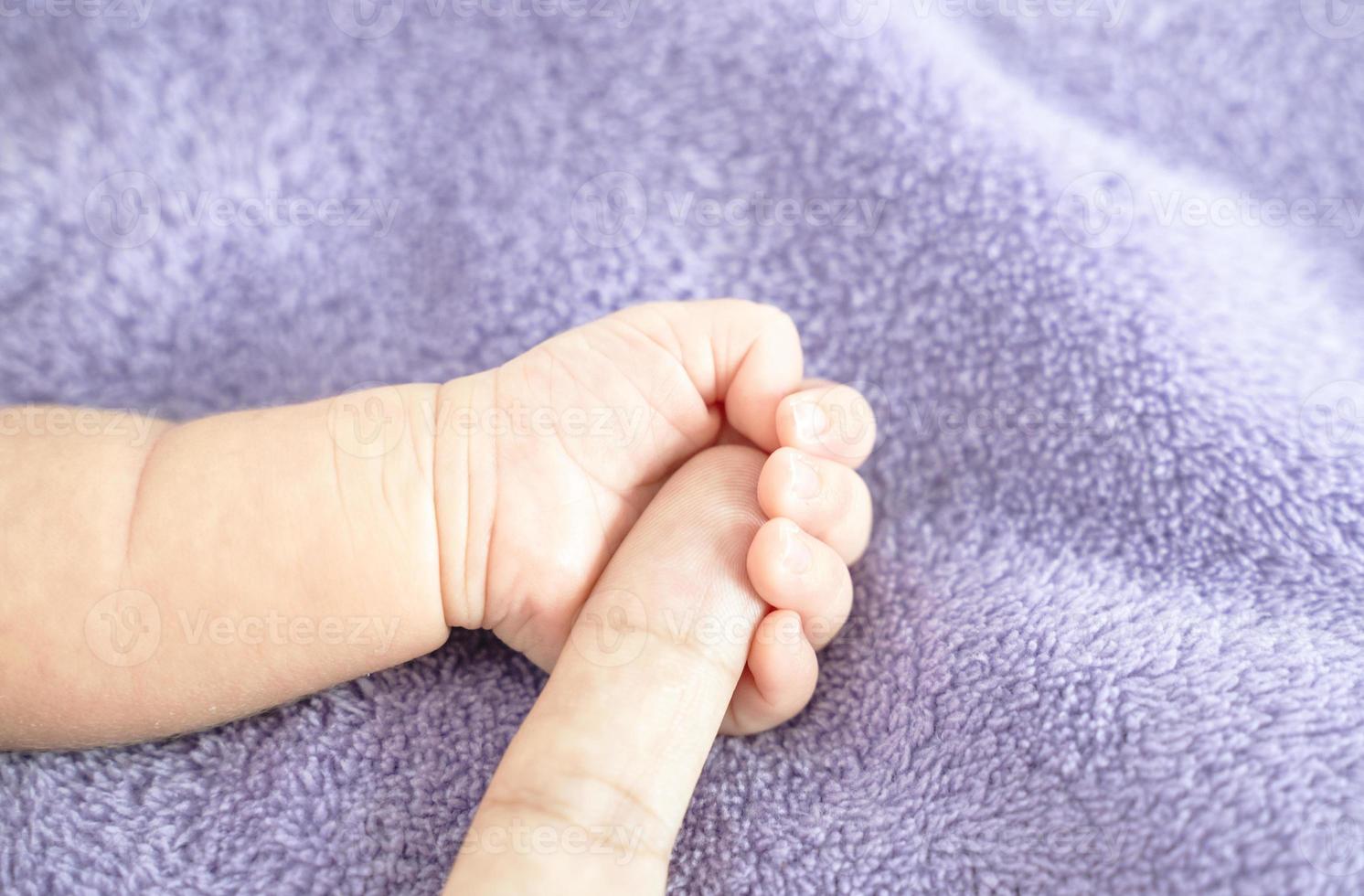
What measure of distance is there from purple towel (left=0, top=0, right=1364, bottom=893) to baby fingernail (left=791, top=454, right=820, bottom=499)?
6.2 inches

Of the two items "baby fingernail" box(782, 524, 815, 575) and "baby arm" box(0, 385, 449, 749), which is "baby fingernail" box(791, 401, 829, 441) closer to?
"baby fingernail" box(782, 524, 815, 575)

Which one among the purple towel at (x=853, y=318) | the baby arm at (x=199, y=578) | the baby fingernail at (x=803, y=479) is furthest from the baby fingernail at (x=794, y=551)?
the baby arm at (x=199, y=578)

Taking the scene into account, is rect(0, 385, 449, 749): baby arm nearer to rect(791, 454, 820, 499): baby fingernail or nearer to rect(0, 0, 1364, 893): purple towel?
rect(0, 0, 1364, 893): purple towel

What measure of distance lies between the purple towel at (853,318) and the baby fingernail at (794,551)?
140mm

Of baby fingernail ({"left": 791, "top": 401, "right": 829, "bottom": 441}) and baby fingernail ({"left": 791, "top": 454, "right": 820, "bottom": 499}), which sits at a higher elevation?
baby fingernail ({"left": 791, "top": 401, "right": 829, "bottom": 441})

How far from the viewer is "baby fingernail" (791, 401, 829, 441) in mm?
864

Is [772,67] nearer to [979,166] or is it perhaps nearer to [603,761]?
[979,166]

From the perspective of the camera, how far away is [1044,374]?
101 centimetres

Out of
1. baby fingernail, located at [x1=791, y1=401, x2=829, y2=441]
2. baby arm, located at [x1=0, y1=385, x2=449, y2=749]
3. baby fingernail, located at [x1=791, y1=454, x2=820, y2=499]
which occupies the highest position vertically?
baby fingernail, located at [x1=791, y1=401, x2=829, y2=441]

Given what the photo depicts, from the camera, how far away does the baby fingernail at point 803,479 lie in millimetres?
831

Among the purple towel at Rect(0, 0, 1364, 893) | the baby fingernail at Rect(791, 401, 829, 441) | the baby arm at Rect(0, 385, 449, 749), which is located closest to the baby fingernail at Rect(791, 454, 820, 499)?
the baby fingernail at Rect(791, 401, 829, 441)

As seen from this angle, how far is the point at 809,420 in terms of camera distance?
87cm

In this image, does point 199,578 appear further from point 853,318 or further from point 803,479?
point 853,318

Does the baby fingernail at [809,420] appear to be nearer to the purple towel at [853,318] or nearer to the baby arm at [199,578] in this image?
the purple towel at [853,318]
